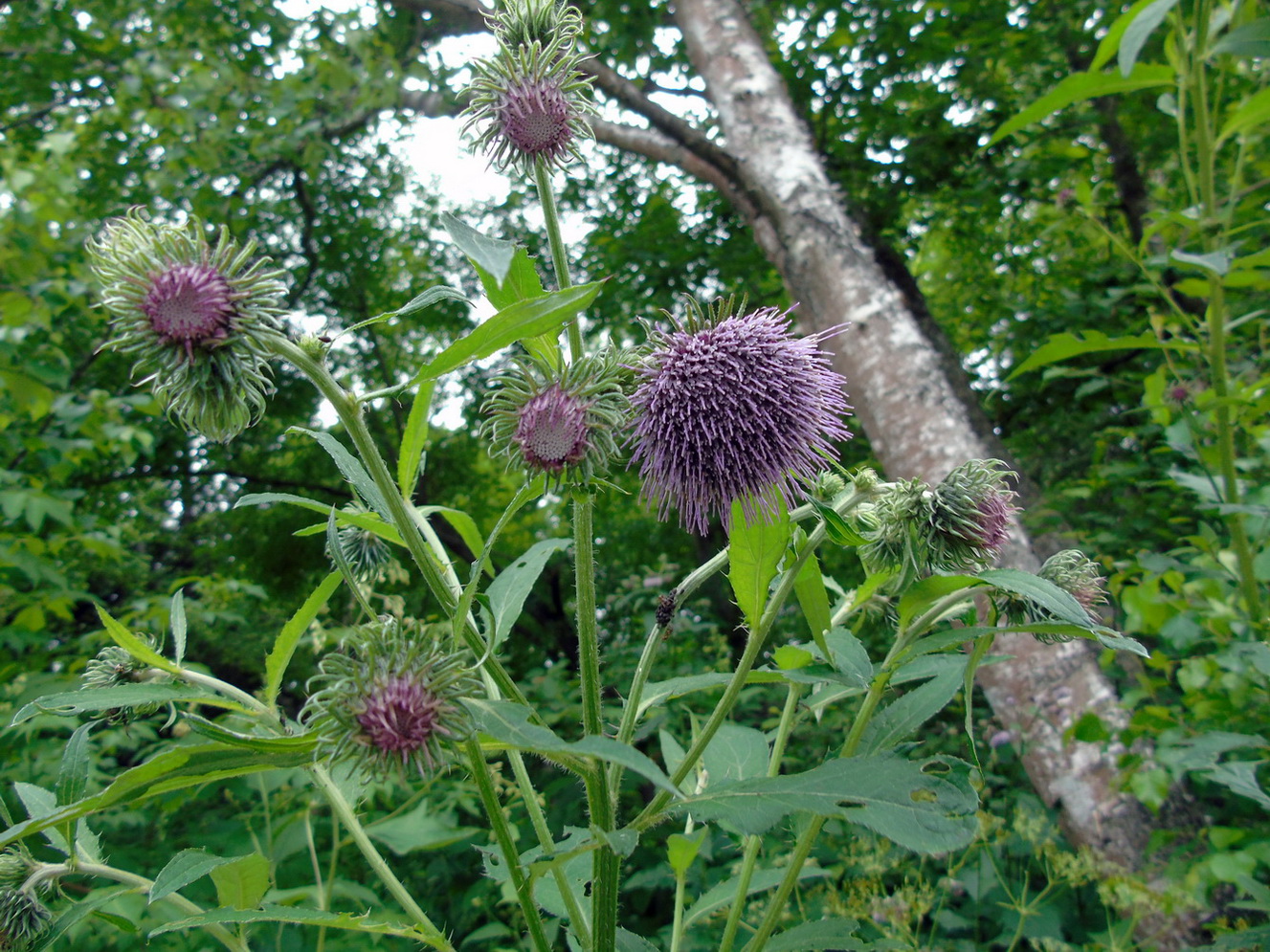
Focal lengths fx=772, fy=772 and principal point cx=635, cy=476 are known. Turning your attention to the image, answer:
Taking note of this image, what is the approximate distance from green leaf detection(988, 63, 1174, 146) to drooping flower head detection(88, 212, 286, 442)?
119cm

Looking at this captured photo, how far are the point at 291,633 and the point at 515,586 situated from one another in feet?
0.95

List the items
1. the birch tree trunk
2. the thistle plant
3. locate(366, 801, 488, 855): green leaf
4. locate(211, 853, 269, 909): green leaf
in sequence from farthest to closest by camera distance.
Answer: the birch tree trunk → locate(366, 801, 488, 855): green leaf → locate(211, 853, 269, 909): green leaf → the thistle plant

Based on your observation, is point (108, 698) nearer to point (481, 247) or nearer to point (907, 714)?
point (481, 247)

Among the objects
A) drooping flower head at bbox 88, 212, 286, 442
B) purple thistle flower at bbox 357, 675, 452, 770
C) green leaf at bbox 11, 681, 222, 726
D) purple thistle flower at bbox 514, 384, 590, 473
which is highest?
drooping flower head at bbox 88, 212, 286, 442

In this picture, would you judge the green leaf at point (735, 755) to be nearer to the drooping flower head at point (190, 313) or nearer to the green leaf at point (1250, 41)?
the drooping flower head at point (190, 313)

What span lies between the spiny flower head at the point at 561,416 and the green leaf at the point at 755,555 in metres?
0.18

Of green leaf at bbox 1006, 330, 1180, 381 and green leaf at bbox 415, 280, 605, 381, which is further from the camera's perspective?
green leaf at bbox 1006, 330, 1180, 381

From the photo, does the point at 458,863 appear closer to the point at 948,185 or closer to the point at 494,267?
the point at 494,267

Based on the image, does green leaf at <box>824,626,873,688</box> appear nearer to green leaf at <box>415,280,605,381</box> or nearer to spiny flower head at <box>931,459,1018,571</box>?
spiny flower head at <box>931,459,1018,571</box>

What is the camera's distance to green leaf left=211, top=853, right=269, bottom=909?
3.49 feet

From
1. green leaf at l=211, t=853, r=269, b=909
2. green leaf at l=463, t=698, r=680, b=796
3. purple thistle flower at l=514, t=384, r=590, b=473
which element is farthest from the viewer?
green leaf at l=211, t=853, r=269, b=909

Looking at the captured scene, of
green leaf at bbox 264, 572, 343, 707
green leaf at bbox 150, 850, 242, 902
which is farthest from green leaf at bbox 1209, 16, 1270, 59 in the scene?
green leaf at bbox 150, 850, 242, 902

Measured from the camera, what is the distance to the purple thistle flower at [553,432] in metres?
0.84

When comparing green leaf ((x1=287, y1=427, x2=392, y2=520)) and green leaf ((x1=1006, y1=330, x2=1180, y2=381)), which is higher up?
green leaf ((x1=287, y1=427, x2=392, y2=520))
